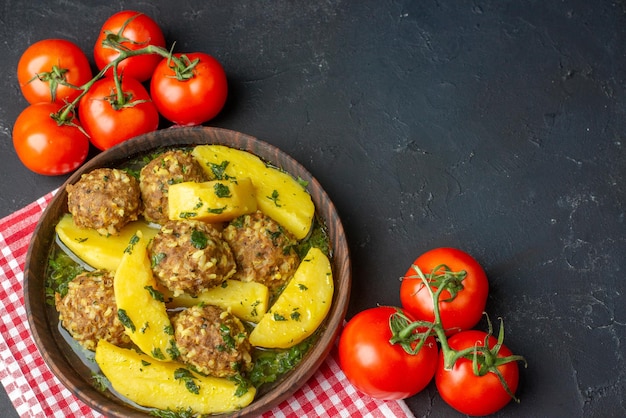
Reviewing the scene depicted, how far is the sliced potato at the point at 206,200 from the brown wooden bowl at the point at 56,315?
0.40 metres

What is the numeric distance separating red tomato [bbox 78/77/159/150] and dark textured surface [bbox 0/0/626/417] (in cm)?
45

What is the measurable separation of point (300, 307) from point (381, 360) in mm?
423

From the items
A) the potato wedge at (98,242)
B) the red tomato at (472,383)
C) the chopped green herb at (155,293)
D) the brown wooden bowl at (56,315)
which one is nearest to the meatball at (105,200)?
the potato wedge at (98,242)

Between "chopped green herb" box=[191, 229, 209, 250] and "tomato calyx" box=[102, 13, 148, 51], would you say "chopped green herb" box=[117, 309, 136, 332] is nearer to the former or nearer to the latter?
"chopped green herb" box=[191, 229, 209, 250]

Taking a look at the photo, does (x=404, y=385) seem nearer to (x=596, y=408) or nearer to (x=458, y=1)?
(x=596, y=408)

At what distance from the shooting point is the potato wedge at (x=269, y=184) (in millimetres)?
3572

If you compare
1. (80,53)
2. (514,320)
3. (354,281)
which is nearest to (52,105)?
(80,53)

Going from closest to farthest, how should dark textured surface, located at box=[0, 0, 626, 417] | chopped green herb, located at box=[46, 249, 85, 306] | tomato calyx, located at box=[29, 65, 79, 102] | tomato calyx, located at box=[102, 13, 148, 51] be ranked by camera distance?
1. chopped green herb, located at box=[46, 249, 85, 306]
2. tomato calyx, located at box=[102, 13, 148, 51]
3. dark textured surface, located at box=[0, 0, 626, 417]
4. tomato calyx, located at box=[29, 65, 79, 102]

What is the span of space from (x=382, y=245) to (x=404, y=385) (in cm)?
86

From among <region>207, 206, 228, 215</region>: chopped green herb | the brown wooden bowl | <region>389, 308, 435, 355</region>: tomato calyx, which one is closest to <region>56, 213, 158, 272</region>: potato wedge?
the brown wooden bowl

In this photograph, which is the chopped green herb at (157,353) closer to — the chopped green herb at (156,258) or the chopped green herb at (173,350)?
the chopped green herb at (173,350)

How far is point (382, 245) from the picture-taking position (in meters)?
3.98

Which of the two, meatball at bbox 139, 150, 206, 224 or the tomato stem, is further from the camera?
the tomato stem

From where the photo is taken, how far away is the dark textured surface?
383cm
